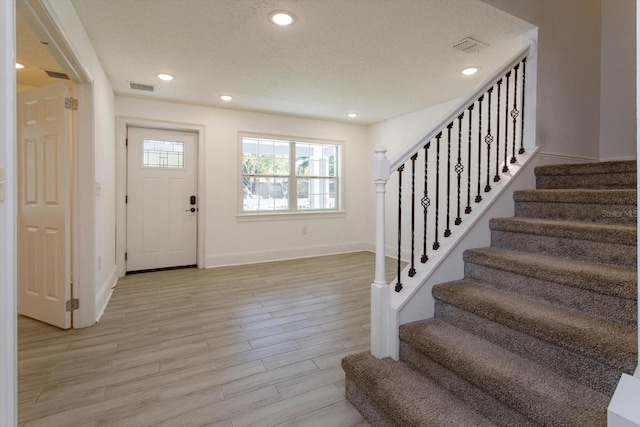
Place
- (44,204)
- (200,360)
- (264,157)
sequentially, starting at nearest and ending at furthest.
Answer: (200,360), (44,204), (264,157)

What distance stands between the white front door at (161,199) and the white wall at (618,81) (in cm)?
501

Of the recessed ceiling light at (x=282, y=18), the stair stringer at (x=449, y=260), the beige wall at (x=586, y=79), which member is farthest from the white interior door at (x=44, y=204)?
the beige wall at (x=586, y=79)

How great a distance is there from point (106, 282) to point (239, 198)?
2144 millimetres

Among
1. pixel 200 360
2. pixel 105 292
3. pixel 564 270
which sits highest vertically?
pixel 564 270

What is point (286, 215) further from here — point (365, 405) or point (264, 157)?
point (365, 405)

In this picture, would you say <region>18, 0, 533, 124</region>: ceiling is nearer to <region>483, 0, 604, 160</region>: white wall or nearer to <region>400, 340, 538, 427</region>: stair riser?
<region>483, 0, 604, 160</region>: white wall

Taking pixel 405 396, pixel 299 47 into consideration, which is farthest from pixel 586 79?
pixel 405 396

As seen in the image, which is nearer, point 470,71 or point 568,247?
point 568,247

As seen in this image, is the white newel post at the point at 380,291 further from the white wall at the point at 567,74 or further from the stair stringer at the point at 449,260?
the white wall at the point at 567,74

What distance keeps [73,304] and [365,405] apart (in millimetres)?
2514

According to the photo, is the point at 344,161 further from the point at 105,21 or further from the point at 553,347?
the point at 553,347

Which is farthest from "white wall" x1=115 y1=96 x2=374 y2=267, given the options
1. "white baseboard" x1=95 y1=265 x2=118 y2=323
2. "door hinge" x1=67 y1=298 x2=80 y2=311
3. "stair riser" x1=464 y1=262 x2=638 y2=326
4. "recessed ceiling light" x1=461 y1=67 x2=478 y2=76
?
"stair riser" x1=464 y1=262 x2=638 y2=326

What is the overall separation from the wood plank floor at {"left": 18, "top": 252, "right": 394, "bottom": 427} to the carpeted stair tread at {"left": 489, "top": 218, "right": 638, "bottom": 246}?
131 cm

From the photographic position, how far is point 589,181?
2.24 metres
